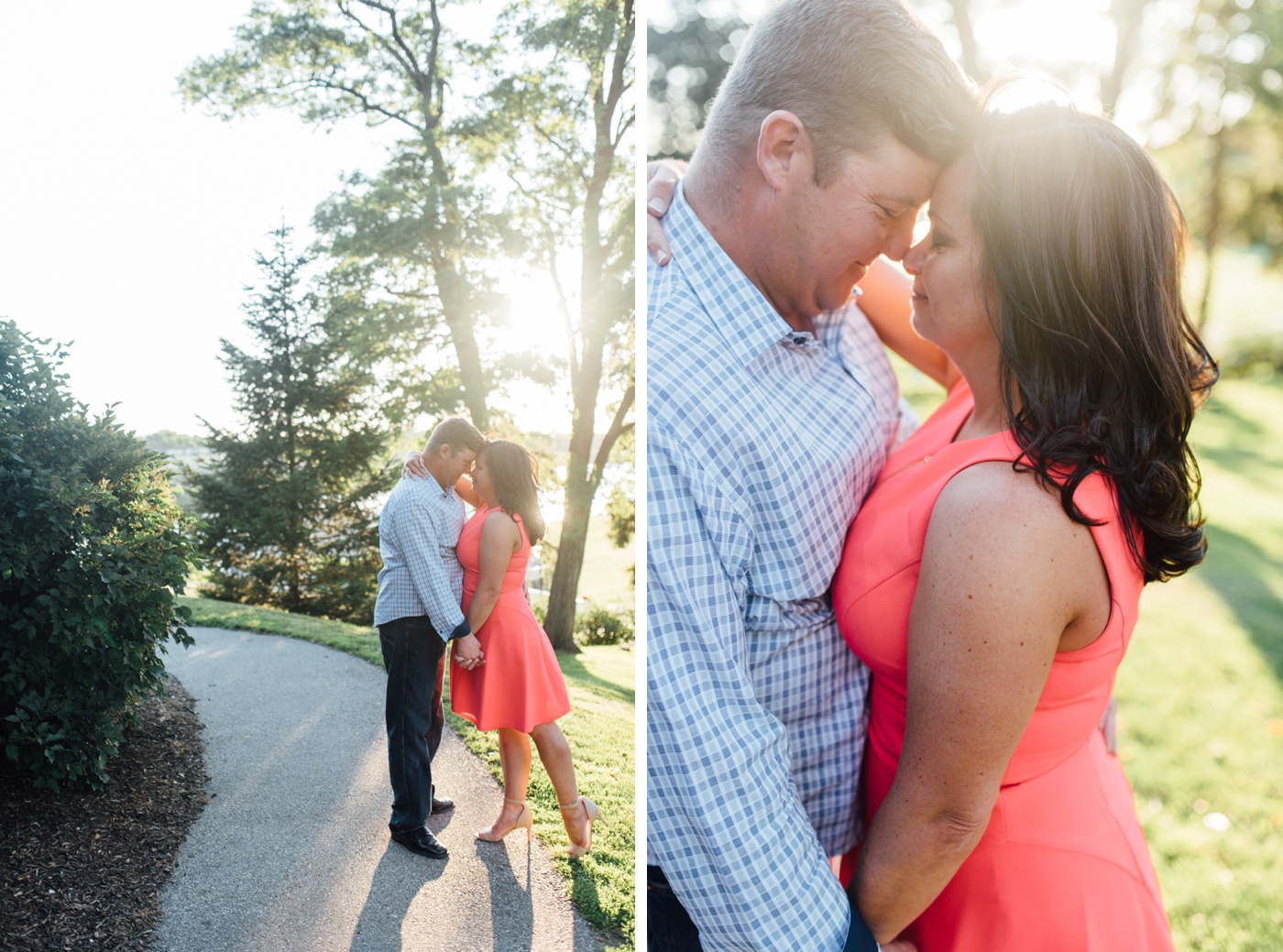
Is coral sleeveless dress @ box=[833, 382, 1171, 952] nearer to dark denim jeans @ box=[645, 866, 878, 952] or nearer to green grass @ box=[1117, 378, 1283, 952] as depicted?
dark denim jeans @ box=[645, 866, 878, 952]

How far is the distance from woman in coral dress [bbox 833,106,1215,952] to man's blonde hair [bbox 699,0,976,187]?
98 mm

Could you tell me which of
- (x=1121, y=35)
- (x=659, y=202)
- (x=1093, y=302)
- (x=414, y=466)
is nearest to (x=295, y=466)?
(x=414, y=466)

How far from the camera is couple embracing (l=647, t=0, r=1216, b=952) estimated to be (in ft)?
4.18

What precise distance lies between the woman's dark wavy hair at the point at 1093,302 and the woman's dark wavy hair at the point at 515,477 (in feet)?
2.68

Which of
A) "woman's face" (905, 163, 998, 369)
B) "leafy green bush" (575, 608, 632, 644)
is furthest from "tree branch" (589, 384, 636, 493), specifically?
"woman's face" (905, 163, 998, 369)

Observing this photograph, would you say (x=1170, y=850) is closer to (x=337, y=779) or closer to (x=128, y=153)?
(x=337, y=779)

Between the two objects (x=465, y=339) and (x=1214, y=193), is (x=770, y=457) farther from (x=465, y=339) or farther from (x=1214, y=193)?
(x=1214, y=193)

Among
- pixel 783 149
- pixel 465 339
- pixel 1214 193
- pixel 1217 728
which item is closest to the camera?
pixel 465 339

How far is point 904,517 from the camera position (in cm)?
142

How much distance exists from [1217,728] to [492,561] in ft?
18.9

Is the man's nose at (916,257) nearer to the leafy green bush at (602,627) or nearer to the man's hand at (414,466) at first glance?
the leafy green bush at (602,627)

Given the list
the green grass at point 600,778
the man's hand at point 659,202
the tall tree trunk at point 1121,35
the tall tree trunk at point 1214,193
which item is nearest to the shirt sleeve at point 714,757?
the green grass at point 600,778

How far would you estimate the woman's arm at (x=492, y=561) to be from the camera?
139 centimetres

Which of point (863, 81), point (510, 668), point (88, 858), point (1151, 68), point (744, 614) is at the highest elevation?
point (1151, 68)
